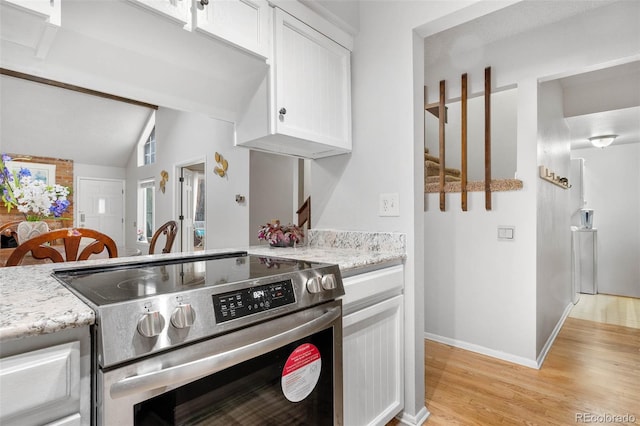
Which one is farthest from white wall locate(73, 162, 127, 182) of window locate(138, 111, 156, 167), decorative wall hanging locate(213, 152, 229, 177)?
decorative wall hanging locate(213, 152, 229, 177)

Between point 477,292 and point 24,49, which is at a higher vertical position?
point 24,49

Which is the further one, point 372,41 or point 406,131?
point 372,41

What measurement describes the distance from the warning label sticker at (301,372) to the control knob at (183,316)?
398 millimetres

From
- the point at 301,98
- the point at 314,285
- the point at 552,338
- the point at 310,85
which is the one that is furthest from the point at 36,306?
the point at 552,338

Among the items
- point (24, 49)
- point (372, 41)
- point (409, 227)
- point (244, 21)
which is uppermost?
point (372, 41)

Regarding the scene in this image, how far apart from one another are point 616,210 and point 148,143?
7.32 m

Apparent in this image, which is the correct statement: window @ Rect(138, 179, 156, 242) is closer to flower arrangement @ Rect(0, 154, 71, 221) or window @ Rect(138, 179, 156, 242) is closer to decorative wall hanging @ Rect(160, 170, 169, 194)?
decorative wall hanging @ Rect(160, 170, 169, 194)

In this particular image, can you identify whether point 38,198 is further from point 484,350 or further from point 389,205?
point 484,350

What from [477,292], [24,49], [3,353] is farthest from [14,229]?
[477,292]

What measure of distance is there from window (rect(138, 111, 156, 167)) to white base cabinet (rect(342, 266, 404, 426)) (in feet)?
16.8

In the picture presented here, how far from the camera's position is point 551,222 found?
9.05ft

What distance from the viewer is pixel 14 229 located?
2.60 m

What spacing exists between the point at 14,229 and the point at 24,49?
216cm

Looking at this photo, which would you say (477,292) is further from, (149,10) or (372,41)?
(149,10)
